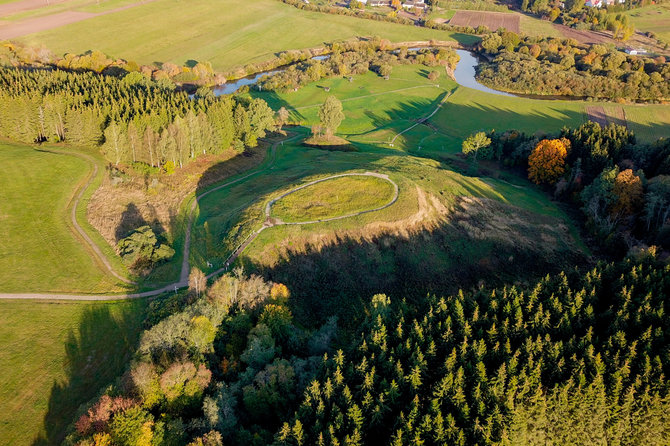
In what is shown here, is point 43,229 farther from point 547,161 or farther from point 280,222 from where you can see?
point 547,161

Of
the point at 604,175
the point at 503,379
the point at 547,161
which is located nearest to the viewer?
the point at 503,379

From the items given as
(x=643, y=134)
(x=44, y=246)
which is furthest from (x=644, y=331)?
(x=643, y=134)

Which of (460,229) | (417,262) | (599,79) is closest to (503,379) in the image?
(417,262)

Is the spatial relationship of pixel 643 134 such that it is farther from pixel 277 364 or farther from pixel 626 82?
pixel 277 364

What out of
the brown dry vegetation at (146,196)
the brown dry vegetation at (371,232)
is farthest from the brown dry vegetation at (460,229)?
the brown dry vegetation at (146,196)

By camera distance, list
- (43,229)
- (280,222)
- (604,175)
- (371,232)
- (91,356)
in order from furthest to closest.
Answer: (604,175)
(371,232)
(280,222)
(43,229)
(91,356)

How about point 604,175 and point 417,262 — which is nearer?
point 417,262

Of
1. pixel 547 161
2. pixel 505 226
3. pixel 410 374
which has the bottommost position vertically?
pixel 410 374
